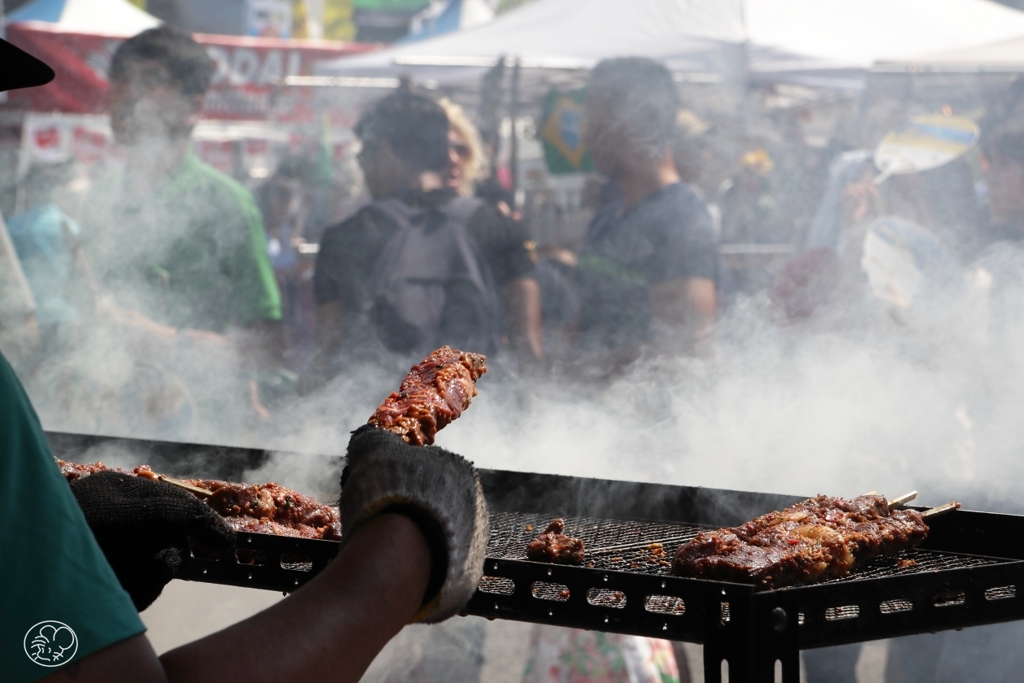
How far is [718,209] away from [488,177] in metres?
3.11

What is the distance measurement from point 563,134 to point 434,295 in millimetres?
3765

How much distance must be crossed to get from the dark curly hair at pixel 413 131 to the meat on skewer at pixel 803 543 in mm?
3460

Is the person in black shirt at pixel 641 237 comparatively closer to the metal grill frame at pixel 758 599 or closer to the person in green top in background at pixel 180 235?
the person in green top in background at pixel 180 235

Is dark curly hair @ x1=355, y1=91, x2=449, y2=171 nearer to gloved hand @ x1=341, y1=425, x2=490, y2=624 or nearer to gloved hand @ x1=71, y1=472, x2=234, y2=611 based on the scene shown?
gloved hand @ x1=71, y1=472, x2=234, y2=611

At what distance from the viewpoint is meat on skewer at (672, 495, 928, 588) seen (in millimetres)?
2053

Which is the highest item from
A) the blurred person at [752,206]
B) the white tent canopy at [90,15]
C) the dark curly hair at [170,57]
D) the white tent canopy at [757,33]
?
the white tent canopy at [90,15]

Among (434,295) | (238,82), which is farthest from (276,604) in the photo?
(238,82)

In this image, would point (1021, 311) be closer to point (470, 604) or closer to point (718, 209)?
point (470, 604)

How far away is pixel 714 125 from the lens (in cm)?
770

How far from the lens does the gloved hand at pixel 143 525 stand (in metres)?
1.78

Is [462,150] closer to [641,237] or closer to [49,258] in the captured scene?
[641,237]

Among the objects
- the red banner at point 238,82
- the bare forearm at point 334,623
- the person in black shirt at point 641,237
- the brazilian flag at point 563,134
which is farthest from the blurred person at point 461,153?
the red banner at point 238,82

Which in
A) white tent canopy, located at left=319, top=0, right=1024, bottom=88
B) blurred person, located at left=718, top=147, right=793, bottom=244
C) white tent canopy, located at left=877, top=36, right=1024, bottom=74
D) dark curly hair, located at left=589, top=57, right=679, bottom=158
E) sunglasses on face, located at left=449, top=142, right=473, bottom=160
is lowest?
blurred person, located at left=718, top=147, right=793, bottom=244

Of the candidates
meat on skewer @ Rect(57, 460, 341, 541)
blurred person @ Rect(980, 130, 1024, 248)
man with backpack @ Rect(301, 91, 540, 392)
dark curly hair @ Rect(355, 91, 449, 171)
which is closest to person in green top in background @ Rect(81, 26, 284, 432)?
man with backpack @ Rect(301, 91, 540, 392)
